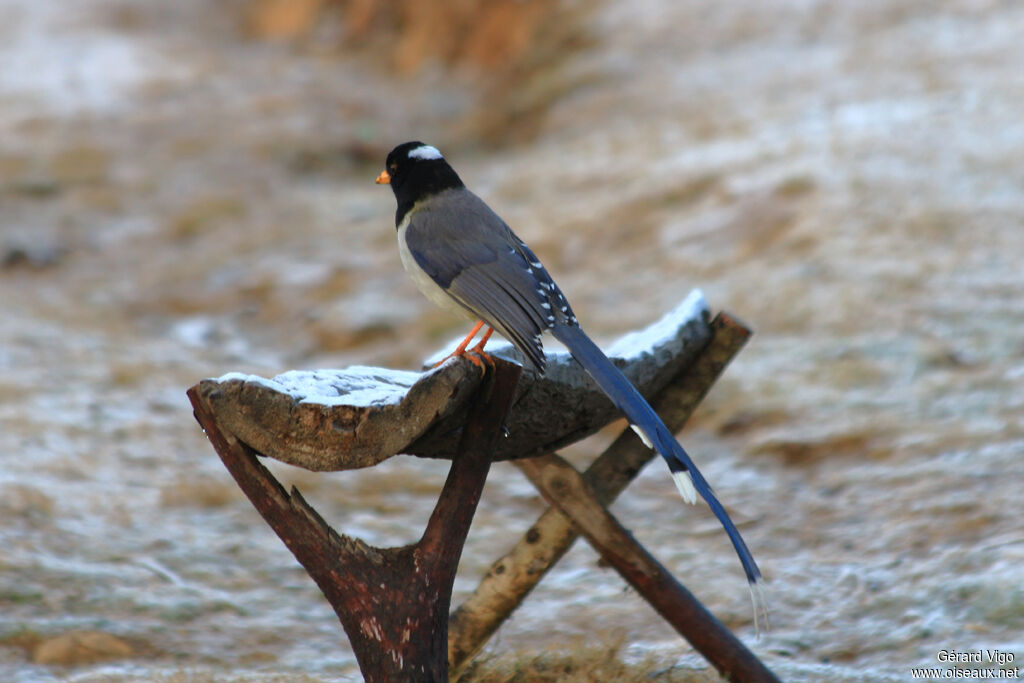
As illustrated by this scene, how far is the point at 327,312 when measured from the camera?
24.0ft

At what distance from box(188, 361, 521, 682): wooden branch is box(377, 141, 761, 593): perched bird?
0.72ft

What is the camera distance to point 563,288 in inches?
285

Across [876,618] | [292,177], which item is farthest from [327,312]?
[876,618]

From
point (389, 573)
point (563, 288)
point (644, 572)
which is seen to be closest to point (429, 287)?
point (389, 573)

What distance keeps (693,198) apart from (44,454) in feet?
14.9

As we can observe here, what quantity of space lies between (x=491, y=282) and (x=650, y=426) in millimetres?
601

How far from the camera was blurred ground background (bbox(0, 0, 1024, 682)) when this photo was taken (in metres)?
3.89

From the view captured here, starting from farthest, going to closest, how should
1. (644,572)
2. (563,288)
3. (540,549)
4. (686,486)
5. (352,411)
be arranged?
(563,288) < (540,549) < (644,572) < (686,486) < (352,411)

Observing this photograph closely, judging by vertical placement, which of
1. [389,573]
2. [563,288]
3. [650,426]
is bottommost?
[389,573]

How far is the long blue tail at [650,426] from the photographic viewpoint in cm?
254

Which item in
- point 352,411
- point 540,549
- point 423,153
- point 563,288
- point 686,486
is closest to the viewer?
point 352,411

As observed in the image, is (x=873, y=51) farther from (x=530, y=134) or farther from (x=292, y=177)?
(x=292, y=177)

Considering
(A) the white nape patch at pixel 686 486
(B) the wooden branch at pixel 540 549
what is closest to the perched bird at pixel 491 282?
(A) the white nape patch at pixel 686 486

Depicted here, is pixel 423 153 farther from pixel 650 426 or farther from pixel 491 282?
pixel 650 426
